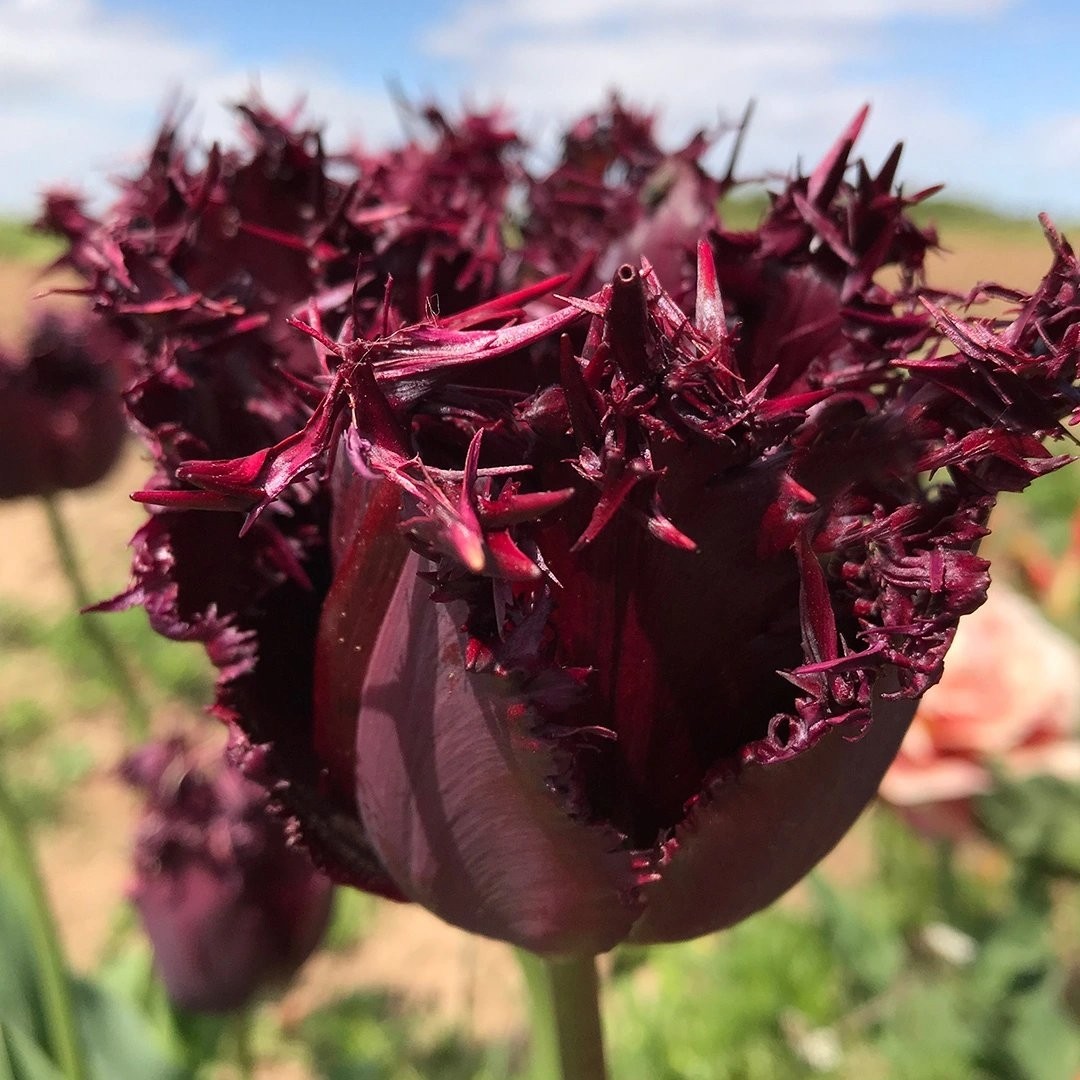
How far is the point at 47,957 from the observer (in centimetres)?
44

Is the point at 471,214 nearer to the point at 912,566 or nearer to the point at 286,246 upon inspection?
the point at 286,246

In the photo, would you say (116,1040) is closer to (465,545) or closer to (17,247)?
(465,545)

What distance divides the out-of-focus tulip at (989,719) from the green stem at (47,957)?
0.56m

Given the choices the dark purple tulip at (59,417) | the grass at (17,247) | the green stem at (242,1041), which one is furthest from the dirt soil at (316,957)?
the grass at (17,247)

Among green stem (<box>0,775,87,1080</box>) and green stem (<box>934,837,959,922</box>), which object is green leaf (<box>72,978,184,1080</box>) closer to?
green stem (<box>0,775,87,1080</box>)

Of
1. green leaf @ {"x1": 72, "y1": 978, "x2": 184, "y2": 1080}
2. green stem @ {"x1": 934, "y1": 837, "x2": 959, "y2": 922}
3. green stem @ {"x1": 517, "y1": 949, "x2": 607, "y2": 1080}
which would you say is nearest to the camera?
green stem @ {"x1": 517, "y1": 949, "x2": 607, "y2": 1080}

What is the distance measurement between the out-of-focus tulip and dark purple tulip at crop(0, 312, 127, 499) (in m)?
0.62

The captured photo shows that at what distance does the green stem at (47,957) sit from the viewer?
43 cm

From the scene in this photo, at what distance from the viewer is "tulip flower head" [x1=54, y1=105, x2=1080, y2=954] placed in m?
0.23

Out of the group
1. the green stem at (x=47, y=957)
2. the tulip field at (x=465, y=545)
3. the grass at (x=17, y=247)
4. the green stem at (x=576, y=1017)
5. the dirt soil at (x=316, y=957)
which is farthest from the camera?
the grass at (x=17, y=247)

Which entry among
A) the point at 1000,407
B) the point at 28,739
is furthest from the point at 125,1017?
the point at 28,739

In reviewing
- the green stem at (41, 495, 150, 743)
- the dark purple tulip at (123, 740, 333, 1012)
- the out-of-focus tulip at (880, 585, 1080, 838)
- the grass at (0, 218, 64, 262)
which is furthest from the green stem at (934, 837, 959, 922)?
the grass at (0, 218, 64, 262)

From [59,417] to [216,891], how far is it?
386 millimetres

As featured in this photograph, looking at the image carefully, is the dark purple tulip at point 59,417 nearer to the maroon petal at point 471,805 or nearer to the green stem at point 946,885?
the maroon petal at point 471,805
